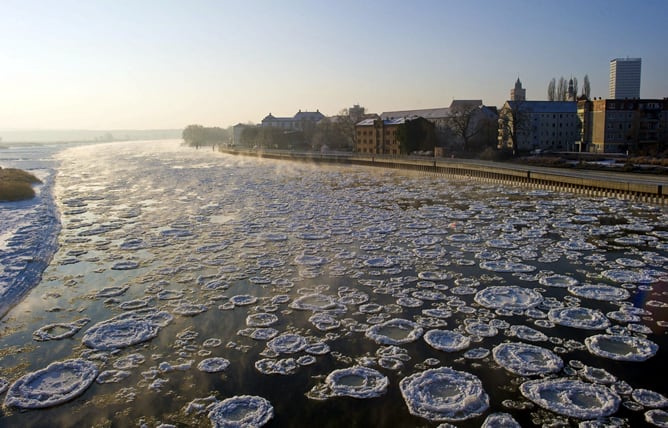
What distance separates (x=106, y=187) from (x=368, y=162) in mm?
32540

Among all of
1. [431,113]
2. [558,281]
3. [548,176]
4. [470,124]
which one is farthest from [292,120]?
[558,281]

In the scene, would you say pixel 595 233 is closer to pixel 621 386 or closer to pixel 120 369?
pixel 621 386

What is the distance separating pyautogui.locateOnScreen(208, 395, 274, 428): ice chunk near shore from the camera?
6.66m

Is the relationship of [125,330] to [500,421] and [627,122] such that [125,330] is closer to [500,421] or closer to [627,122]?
[500,421]

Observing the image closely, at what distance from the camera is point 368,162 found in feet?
204

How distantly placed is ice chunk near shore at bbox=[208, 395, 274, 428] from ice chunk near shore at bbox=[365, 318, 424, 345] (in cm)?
282

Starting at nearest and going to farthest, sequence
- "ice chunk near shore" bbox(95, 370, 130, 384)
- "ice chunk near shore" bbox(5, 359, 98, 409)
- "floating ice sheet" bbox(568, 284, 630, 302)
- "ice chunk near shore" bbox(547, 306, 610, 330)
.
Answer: "ice chunk near shore" bbox(5, 359, 98, 409) < "ice chunk near shore" bbox(95, 370, 130, 384) < "ice chunk near shore" bbox(547, 306, 610, 330) < "floating ice sheet" bbox(568, 284, 630, 302)

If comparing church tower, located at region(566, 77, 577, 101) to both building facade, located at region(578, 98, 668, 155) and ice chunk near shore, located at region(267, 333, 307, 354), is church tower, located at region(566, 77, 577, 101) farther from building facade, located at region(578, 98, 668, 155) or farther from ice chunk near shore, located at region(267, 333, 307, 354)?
ice chunk near shore, located at region(267, 333, 307, 354)

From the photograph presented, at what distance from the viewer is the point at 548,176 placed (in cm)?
3409

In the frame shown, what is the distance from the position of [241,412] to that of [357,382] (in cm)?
186

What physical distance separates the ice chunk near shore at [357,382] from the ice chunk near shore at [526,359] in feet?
7.04

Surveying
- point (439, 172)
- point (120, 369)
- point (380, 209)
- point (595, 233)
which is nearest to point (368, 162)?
point (439, 172)

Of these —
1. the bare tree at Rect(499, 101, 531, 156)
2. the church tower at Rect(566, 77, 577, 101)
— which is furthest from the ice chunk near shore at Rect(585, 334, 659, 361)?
the church tower at Rect(566, 77, 577, 101)

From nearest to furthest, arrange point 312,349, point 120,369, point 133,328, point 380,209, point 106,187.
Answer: point 120,369 → point 312,349 → point 133,328 → point 380,209 → point 106,187
